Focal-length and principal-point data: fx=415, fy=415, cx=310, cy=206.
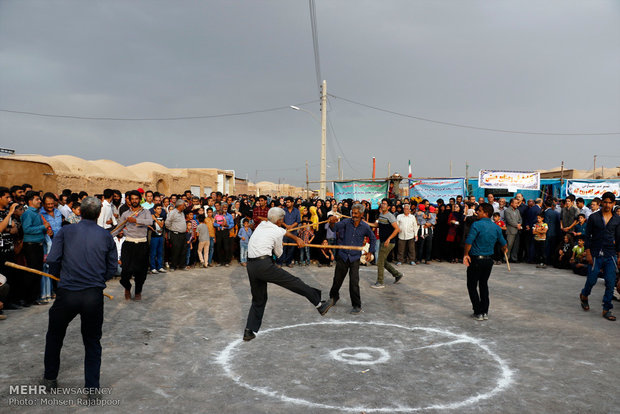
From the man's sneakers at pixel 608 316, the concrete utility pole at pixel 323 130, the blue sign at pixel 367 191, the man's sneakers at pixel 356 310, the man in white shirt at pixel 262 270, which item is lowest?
the man's sneakers at pixel 356 310

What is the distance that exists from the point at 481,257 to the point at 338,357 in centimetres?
332

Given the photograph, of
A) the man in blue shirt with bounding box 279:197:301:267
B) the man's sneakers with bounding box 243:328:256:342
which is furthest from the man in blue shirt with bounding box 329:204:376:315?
the man in blue shirt with bounding box 279:197:301:267

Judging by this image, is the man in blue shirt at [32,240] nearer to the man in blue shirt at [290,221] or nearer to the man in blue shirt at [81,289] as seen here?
the man in blue shirt at [81,289]

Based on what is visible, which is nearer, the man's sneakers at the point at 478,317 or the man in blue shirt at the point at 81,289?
the man in blue shirt at the point at 81,289

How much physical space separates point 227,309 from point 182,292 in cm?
193

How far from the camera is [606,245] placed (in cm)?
729

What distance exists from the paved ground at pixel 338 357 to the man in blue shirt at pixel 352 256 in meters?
0.34

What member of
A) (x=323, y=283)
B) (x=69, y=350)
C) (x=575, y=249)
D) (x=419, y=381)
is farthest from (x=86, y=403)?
(x=575, y=249)

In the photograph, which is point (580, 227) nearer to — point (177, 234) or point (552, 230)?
point (552, 230)

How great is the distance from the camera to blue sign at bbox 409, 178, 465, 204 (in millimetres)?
18266

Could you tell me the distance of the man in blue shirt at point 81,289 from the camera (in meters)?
4.09

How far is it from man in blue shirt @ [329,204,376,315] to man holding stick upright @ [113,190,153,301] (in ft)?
12.5

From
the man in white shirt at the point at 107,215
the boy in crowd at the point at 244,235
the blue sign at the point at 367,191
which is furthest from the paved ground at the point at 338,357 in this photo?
the blue sign at the point at 367,191

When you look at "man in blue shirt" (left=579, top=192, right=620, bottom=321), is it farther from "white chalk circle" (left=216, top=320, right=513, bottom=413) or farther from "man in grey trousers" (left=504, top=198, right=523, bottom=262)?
"man in grey trousers" (left=504, top=198, right=523, bottom=262)
